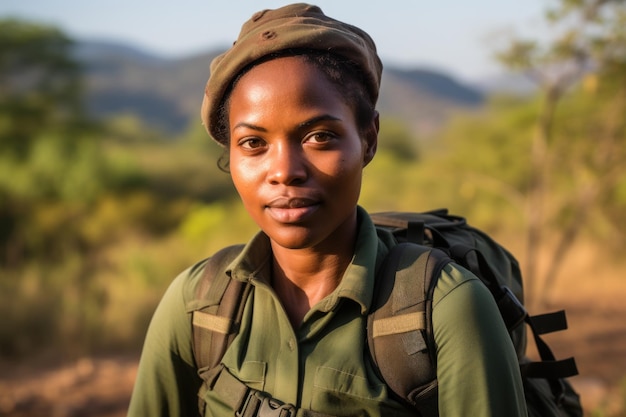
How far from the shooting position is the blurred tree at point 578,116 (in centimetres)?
759

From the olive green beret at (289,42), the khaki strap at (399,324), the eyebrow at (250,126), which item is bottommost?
the khaki strap at (399,324)

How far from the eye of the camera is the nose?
1.60m

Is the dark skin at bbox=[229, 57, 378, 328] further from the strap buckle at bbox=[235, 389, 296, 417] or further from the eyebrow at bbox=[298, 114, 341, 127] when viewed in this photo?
the strap buckle at bbox=[235, 389, 296, 417]

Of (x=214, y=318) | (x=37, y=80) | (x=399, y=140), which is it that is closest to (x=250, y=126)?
(x=214, y=318)

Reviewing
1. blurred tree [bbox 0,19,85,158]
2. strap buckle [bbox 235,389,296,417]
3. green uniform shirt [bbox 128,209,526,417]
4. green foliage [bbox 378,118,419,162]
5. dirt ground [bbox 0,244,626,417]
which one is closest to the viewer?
green uniform shirt [bbox 128,209,526,417]

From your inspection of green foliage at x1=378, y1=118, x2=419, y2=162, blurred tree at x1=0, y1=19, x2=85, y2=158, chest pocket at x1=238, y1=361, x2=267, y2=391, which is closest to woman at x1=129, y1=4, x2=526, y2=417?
chest pocket at x1=238, y1=361, x2=267, y2=391

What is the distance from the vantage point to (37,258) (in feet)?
49.2

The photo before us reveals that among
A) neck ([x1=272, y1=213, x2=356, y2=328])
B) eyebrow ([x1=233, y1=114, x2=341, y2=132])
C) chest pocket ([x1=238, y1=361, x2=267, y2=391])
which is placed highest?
eyebrow ([x1=233, y1=114, x2=341, y2=132])

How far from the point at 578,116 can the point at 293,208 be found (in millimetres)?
8440

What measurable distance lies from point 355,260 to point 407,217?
39 centimetres

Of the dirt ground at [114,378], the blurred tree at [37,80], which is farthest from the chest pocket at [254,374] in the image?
the blurred tree at [37,80]

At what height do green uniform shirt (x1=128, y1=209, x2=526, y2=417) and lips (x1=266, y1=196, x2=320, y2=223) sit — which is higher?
lips (x1=266, y1=196, x2=320, y2=223)

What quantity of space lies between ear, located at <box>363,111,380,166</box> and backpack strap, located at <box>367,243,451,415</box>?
30 centimetres

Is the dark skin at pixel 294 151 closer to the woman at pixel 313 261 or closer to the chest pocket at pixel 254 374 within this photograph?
the woman at pixel 313 261
